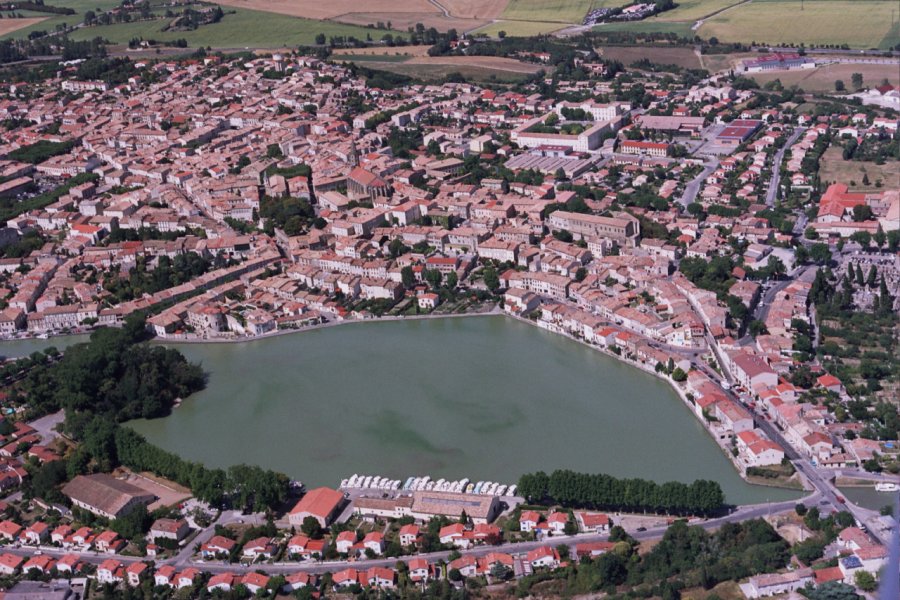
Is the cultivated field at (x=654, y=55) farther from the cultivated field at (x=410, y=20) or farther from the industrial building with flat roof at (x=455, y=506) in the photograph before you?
the industrial building with flat roof at (x=455, y=506)

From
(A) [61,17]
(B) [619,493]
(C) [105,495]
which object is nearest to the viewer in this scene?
(B) [619,493]

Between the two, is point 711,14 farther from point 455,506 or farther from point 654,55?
point 455,506

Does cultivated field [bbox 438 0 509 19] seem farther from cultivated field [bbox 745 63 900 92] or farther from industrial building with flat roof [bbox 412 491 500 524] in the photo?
industrial building with flat roof [bbox 412 491 500 524]

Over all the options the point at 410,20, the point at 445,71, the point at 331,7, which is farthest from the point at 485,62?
the point at 331,7

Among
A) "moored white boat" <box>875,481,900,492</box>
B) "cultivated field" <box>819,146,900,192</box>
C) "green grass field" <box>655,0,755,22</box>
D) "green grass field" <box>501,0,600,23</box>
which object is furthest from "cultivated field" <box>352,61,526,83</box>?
"moored white boat" <box>875,481,900,492</box>

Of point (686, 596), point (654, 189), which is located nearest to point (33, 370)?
point (686, 596)

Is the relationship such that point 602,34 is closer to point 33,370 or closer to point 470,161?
point 470,161
